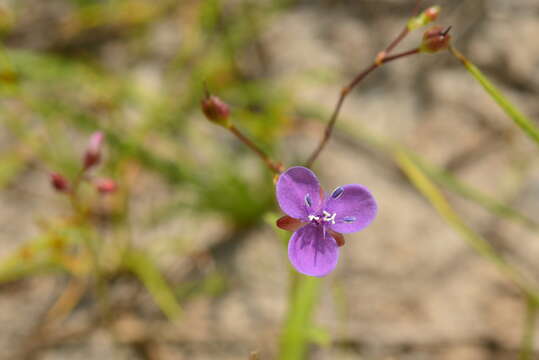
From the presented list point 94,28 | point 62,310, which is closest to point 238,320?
point 62,310

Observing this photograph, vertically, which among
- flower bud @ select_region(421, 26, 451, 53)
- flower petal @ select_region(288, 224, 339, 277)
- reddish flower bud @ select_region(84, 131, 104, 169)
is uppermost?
reddish flower bud @ select_region(84, 131, 104, 169)

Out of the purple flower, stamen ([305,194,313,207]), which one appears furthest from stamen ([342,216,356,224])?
stamen ([305,194,313,207])

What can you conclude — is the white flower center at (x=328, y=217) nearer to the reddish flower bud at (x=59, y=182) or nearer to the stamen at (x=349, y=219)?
the stamen at (x=349, y=219)

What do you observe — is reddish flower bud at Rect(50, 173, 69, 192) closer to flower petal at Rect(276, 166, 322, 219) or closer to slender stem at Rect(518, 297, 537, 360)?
flower petal at Rect(276, 166, 322, 219)

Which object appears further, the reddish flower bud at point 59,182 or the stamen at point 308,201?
the reddish flower bud at point 59,182

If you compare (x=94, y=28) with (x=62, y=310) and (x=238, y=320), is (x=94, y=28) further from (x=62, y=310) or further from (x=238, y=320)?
(x=238, y=320)

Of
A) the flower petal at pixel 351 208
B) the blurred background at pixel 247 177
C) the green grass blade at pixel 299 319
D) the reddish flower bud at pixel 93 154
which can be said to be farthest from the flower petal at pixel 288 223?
the reddish flower bud at pixel 93 154
